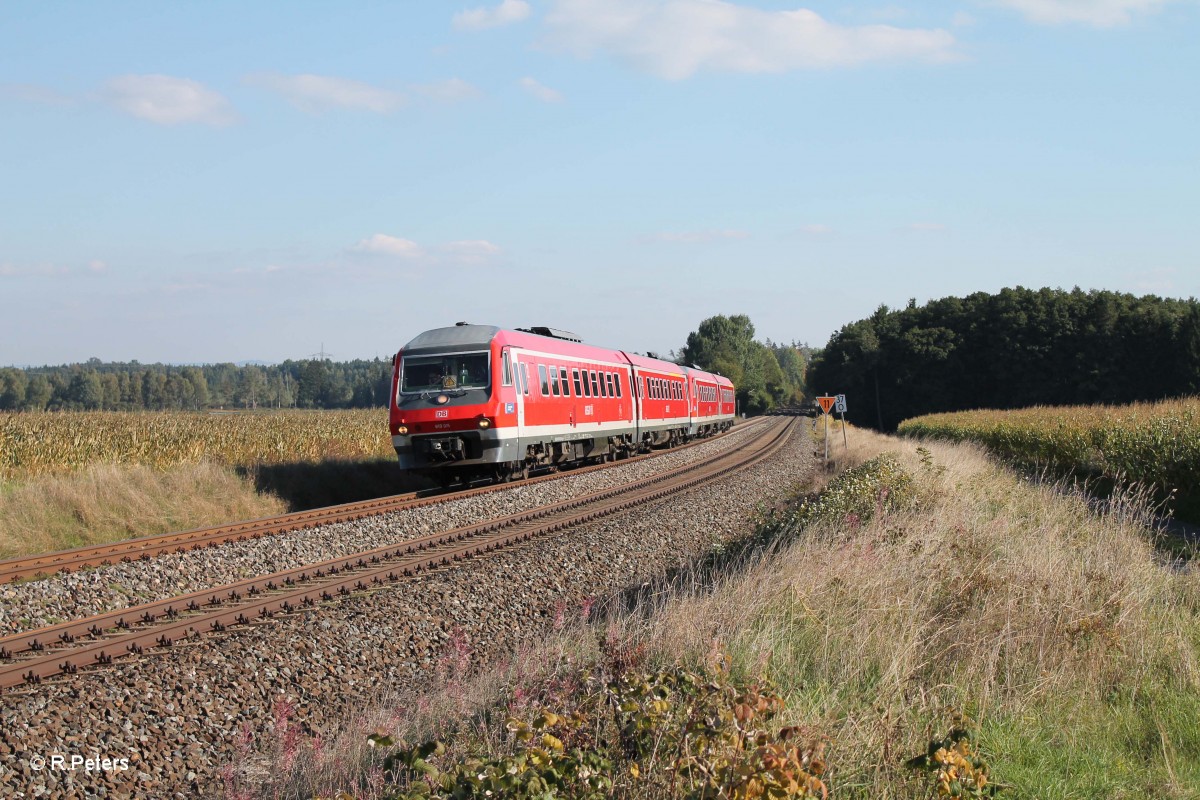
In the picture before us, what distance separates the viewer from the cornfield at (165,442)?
62.3 ft

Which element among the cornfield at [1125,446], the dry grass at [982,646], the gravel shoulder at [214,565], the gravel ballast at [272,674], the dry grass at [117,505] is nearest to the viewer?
the dry grass at [982,646]

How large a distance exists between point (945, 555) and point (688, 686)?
16.5ft

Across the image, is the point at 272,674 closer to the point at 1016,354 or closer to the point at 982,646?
the point at 982,646

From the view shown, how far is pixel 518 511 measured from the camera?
16.1 metres

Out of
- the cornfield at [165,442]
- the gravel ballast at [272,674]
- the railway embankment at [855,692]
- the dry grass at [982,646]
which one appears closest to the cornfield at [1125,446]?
the dry grass at [982,646]

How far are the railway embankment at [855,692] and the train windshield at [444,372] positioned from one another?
1007 centimetres

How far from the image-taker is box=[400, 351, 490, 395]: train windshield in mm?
18500

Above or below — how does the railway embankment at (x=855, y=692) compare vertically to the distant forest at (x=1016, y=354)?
below

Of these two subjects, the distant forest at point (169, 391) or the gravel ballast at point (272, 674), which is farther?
the distant forest at point (169, 391)

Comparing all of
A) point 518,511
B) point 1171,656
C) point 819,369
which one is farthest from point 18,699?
point 819,369

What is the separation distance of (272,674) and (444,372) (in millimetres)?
12228

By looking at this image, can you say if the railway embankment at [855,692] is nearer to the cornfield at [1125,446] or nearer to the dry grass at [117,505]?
the cornfield at [1125,446]

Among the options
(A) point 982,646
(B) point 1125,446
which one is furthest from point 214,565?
(B) point 1125,446

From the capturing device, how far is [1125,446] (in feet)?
61.8
